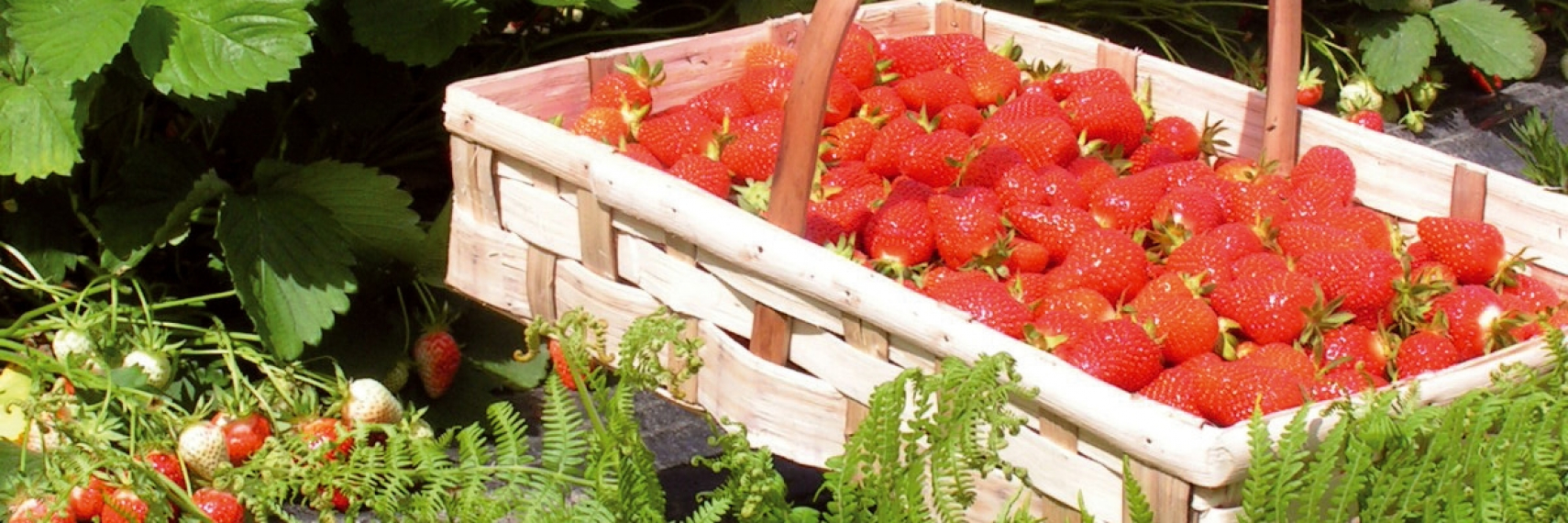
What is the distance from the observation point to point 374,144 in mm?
2844

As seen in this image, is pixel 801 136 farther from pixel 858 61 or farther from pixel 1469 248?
pixel 1469 248

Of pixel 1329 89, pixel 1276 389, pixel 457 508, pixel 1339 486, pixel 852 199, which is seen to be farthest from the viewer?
pixel 1329 89

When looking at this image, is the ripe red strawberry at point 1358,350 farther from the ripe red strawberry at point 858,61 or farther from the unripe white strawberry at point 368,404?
the unripe white strawberry at point 368,404

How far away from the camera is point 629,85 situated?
220 centimetres

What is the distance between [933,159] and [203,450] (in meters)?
0.93

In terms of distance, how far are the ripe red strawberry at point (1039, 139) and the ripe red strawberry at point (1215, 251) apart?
0.76 feet

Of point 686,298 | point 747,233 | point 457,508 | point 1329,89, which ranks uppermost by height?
point 747,233

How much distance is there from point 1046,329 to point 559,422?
0.46 m

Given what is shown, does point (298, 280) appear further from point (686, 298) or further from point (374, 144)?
point (686, 298)

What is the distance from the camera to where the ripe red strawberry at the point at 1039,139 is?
2.13 metres

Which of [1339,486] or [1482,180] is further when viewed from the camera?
[1482,180]

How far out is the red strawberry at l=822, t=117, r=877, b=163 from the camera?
2.14m

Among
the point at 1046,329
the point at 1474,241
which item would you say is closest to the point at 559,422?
the point at 1046,329

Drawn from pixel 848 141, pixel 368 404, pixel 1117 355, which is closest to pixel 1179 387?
pixel 1117 355
